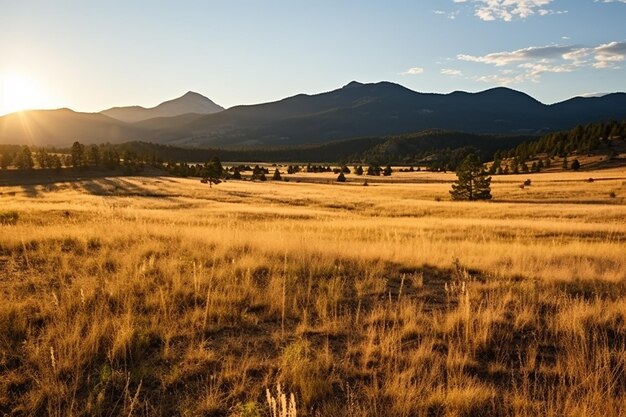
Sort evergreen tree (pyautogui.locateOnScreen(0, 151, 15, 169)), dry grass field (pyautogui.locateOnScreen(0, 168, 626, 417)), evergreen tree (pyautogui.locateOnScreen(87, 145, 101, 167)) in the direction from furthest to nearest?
evergreen tree (pyautogui.locateOnScreen(87, 145, 101, 167)) < evergreen tree (pyautogui.locateOnScreen(0, 151, 15, 169)) < dry grass field (pyautogui.locateOnScreen(0, 168, 626, 417))

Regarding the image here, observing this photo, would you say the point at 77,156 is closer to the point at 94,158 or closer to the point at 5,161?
the point at 94,158

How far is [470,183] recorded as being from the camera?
63938 millimetres

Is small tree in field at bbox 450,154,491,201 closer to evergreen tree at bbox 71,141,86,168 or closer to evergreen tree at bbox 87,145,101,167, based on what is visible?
evergreen tree at bbox 87,145,101,167

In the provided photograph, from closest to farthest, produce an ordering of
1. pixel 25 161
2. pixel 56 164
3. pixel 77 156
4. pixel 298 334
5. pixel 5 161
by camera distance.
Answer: pixel 298 334 < pixel 25 161 < pixel 5 161 < pixel 56 164 < pixel 77 156

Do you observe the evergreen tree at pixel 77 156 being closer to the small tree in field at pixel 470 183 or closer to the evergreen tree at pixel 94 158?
the evergreen tree at pixel 94 158

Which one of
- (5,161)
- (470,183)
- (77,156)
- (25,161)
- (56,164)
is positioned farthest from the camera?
(77,156)

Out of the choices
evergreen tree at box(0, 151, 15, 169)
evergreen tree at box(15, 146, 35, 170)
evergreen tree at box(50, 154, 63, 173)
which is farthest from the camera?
evergreen tree at box(50, 154, 63, 173)

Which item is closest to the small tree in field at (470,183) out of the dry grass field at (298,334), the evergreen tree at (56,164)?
the dry grass field at (298,334)

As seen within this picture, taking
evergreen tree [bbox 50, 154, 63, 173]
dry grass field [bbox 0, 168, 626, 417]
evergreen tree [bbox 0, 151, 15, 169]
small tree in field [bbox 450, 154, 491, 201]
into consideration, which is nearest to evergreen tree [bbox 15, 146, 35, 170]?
evergreen tree [bbox 0, 151, 15, 169]

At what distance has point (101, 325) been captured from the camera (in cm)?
529

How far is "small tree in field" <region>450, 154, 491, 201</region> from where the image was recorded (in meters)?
62.6

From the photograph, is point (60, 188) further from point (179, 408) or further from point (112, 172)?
point (179, 408)

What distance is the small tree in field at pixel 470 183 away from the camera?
6262cm

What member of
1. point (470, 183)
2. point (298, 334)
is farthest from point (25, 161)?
point (298, 334)
